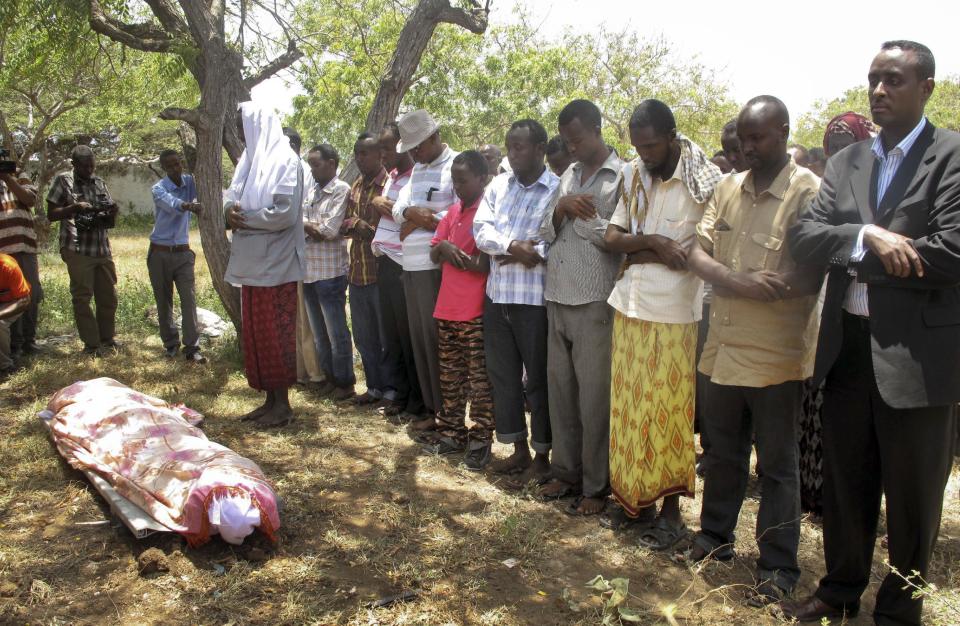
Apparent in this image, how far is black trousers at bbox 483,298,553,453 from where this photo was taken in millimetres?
4203

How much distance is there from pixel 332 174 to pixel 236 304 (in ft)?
5.72

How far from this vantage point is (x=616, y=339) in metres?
3.63

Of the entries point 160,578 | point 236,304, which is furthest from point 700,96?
point 160,578

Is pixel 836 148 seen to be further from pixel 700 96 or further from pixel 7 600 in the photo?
pixel 700 96

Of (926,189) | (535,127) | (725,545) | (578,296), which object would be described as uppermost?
(535,127)

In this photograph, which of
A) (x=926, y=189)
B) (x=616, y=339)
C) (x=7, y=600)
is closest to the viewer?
(x=926, y=189)

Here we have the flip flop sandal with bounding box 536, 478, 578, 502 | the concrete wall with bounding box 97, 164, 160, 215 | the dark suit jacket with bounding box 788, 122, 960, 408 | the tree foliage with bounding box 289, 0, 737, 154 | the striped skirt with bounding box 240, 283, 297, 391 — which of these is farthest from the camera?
the concrete wall with bounding box 97, 164, 160, 215

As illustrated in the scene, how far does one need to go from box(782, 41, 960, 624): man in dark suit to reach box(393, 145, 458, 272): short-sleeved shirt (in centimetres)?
264

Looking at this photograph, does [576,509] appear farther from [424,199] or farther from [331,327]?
[331,327]

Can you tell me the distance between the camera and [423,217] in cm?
486

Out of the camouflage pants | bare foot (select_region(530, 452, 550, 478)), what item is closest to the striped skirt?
the camouflage pants

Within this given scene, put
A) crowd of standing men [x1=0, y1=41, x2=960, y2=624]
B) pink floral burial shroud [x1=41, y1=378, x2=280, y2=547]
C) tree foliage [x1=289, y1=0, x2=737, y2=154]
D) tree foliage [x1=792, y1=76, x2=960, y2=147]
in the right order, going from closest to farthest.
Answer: crowd of standing men [x1=0, y1=41, x2=960, y2=624], pink floral burial shroud [x1=41, y1=378, x2=280, y2=547], tree foliage [x1=289, y1=0, x2=737, y2=154], tree foliage [x1=792, y1=76, x2=960, y2=147]

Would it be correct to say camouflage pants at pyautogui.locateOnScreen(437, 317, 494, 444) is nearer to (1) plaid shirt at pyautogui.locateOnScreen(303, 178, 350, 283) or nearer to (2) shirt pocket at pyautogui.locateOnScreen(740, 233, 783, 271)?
(1) plaid shirt at pyautogui.locateOnScreen(303, 178, 350, 283)

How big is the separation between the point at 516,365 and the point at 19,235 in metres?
4.92
